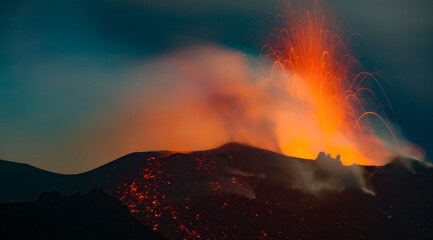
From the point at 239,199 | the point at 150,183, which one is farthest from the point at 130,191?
the point at 239,199

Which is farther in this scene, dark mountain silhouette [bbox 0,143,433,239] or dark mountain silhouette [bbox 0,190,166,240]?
dark mountain silhouette [bbox 0,143,433,239]

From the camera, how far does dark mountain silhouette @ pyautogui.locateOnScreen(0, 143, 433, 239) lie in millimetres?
21703

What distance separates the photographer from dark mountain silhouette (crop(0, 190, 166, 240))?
54.9ft

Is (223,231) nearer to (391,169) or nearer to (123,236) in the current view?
(123,236)

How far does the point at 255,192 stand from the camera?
84.2 ft

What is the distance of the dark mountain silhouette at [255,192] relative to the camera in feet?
71.2

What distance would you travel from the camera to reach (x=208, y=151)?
30.3m

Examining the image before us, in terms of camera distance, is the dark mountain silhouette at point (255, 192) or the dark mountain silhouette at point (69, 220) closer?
the dark mountain silhouette at point (69, 220)

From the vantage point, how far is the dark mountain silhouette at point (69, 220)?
16719 millimetres

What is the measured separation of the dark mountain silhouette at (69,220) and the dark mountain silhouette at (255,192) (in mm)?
1547

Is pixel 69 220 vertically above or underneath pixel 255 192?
above

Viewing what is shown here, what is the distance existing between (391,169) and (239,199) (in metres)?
16.3

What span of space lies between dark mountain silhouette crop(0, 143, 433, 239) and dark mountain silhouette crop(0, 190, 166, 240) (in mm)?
1547

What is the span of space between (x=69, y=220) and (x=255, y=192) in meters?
13.4
